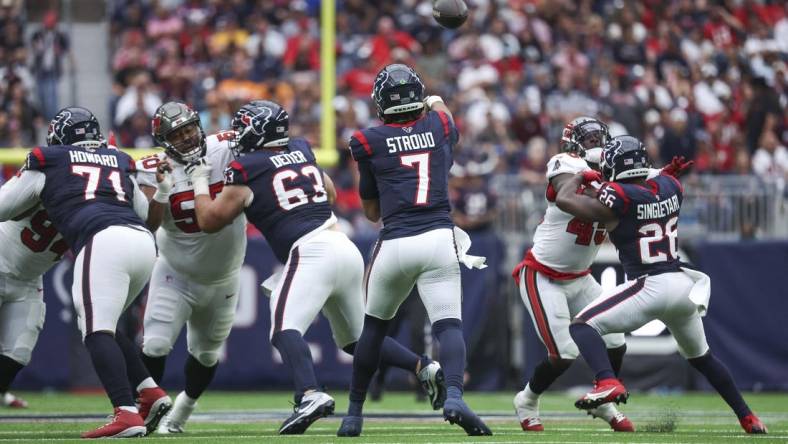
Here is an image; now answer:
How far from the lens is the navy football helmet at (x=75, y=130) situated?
7637 millimetres

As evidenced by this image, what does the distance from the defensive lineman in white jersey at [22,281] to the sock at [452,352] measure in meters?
2.61

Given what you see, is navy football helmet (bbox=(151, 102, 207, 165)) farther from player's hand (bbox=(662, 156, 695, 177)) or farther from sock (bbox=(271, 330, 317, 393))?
player's hand (bbox=(662, 156, 695, 177))

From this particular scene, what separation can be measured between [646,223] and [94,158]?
10.5 feet

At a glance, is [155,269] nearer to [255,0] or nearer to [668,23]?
[255,0]

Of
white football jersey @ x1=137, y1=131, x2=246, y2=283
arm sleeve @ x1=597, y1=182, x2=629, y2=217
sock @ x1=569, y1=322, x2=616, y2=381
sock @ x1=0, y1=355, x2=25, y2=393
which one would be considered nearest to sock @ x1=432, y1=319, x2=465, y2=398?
sock @ x1=569, y1=322, x2=616, y2=381

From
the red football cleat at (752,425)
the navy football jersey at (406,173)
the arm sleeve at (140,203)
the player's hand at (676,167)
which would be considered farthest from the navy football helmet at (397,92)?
the red football cleat at (752,425)

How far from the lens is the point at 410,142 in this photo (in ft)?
23.9

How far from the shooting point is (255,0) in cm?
1753

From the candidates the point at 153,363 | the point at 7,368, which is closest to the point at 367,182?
the point at 153,363

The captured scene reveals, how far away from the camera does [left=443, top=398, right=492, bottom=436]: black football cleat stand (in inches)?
265

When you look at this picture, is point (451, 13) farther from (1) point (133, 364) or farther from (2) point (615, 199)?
(1) point (133, 364)

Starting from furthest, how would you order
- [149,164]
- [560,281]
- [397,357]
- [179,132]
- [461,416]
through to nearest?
[560,281]
[149,164]
[179,132]
[397,357]
[461,416]

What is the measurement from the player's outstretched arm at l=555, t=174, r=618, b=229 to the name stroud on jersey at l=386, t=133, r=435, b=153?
93cm

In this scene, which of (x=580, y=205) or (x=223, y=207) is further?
(x=580, y=205)
